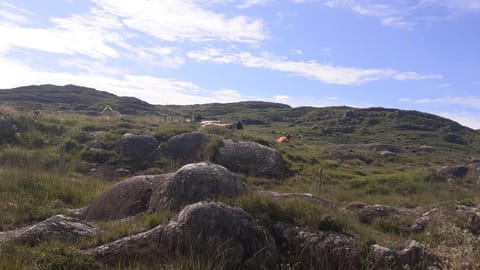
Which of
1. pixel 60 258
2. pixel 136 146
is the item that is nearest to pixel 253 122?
pixel 136 146

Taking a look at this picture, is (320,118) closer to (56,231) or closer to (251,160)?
(251,160)

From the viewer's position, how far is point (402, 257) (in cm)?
708

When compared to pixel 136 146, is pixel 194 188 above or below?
above

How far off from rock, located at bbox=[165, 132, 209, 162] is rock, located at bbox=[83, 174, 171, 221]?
29.7ft

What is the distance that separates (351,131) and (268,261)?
84.7m

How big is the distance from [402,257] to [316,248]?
1.17 meters

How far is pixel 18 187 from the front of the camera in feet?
40.2

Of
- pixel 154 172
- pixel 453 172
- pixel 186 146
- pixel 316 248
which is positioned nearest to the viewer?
pixel 316 248

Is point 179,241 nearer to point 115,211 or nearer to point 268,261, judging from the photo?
point 268,261

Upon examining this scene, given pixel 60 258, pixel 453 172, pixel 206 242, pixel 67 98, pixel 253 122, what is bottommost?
pixel 253 122

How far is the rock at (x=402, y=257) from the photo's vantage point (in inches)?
270

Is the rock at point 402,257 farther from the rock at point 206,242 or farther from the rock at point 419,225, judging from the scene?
the rock at point 419,225

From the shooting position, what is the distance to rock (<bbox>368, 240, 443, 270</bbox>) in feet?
22.5

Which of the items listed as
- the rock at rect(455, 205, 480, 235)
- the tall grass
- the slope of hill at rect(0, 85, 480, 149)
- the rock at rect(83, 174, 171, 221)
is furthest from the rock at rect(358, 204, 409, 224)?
the slope of hill at rect(0, 85, 480, 149)
